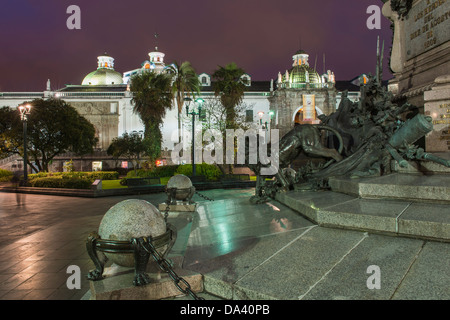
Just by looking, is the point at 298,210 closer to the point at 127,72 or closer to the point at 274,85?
the point at 274,85

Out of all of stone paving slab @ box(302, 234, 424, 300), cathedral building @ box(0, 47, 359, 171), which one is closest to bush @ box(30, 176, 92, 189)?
stone paving slab @ box(302, 234, 424, 300)

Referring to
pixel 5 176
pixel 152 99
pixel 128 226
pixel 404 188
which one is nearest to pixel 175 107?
pixel 152 99

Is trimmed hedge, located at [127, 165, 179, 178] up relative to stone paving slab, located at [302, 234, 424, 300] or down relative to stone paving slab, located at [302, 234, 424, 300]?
A: down

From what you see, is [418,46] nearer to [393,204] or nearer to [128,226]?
[393,204]

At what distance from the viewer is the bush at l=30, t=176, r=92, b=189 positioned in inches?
690

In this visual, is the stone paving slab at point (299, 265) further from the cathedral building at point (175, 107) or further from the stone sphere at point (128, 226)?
the cathedral building at point (175, 107)

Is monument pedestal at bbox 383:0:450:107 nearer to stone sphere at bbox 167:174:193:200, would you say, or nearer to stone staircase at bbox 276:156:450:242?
stone staircase at bbox 276:156:450:242

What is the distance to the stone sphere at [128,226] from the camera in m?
3.11

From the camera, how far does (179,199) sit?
851cm

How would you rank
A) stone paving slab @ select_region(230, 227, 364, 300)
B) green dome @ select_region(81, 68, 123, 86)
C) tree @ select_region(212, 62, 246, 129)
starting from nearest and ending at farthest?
stone paving slab @ select_region(230, 227, 364, 300) < tree @ select_region(212, 62, 246, 129) < green dome @ select_region(81, 68, 123, 86)

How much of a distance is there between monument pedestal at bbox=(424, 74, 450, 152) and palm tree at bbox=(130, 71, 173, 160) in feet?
85.2

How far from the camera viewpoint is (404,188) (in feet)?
14.3
